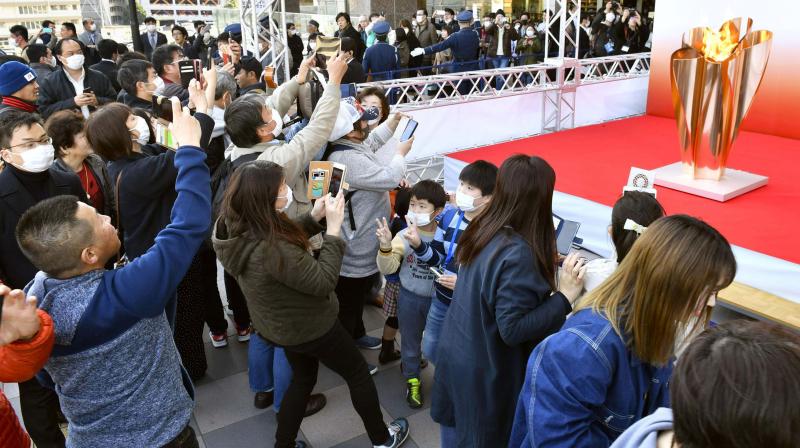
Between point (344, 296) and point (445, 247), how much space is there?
82 centimetres

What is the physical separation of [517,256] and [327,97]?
1459 mm

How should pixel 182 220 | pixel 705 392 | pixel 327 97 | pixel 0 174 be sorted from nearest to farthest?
pixel 705 392 < pixel 182 220 < pixel 0 174 < pixel 327 97

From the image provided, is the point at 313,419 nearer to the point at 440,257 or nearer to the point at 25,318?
the point at 440,257

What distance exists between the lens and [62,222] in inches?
62.7

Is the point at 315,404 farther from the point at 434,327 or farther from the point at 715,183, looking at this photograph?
the point at 715,183

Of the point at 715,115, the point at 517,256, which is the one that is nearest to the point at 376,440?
the point at 517,256

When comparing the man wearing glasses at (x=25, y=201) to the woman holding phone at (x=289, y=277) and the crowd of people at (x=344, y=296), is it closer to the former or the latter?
the crowd of people at (x=344, y=296)

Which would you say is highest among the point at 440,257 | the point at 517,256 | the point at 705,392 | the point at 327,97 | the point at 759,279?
the point at 327,97

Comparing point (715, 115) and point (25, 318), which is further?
point (715, 115)

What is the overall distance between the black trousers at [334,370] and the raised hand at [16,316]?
44.3 inches

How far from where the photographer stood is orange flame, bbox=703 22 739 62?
452cm

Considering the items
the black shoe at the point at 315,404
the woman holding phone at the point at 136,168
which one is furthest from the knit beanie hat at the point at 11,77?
the black shoe at the point at 315,404

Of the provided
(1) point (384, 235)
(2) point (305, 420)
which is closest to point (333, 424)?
(2) point (305, 420)

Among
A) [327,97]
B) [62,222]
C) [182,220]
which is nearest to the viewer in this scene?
[62,222]
